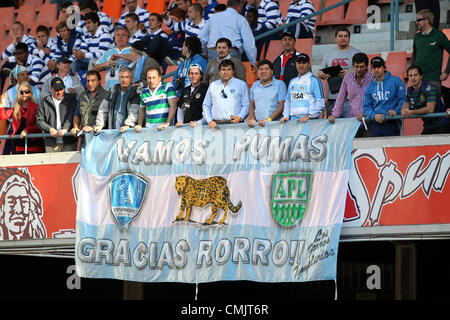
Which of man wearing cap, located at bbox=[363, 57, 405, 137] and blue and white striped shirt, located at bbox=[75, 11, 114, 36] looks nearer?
man wearing cap, located at bbox=[363, 57, 405, 137]

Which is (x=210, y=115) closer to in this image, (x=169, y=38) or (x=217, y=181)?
(x=217, y=181)

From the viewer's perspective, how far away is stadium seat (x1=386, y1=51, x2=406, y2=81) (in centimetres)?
1214

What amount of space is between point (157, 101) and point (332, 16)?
11.4 ft

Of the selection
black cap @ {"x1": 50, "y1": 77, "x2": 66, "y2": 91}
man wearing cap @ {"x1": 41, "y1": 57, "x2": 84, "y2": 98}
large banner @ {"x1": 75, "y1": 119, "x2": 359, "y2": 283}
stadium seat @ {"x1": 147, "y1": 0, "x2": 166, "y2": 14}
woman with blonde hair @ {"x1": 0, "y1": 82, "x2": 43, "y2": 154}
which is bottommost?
large banner @ {"x1": 75, "y1": 119, "x2": 359, "y2": 283}

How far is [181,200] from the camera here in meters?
11.1

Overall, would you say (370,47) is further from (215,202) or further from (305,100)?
(215,202)

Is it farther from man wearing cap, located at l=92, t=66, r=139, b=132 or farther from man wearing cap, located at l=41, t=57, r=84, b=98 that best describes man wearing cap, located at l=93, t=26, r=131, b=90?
man wearing cap, located at l=92, t=66, r=139, b=132

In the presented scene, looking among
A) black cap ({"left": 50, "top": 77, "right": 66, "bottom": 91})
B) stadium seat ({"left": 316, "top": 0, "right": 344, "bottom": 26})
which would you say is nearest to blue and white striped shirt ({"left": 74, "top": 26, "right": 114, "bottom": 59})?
black cap ({"left": 50, "top": 77, "right": 66, "bottom": 91})

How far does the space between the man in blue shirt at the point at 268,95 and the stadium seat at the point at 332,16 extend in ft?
9.18

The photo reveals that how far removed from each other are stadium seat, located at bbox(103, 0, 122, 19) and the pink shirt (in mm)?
7156

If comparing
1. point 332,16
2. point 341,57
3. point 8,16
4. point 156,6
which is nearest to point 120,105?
point 341,57

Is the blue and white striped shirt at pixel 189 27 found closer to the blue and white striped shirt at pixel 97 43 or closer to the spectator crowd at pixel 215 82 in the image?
the spectator crowd at pixel 215 82

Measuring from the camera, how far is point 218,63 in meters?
11.6

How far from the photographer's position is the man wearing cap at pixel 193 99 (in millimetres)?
11359
